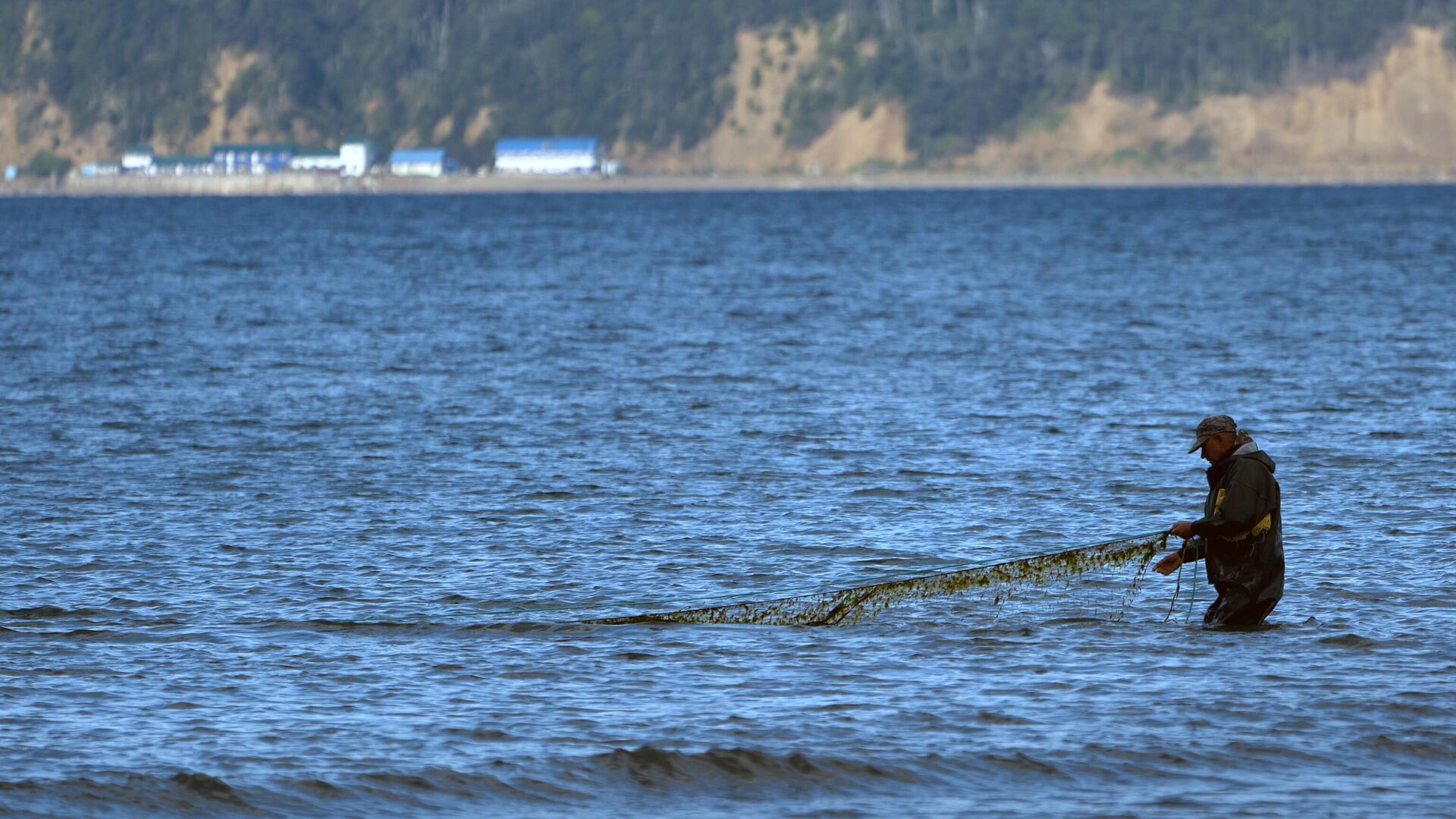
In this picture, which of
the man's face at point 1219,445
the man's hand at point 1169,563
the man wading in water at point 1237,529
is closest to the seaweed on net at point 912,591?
the man wading in water at point 1237,529

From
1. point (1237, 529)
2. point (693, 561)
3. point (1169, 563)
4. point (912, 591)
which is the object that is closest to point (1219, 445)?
point (1237, 529)

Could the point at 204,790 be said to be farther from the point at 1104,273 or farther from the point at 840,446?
the point at 1104,273

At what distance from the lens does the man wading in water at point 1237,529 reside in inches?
507

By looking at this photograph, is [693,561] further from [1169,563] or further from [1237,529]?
[1237,529]

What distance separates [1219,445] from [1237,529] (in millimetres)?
586

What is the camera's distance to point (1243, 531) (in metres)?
13.0

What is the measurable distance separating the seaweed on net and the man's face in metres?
1.33

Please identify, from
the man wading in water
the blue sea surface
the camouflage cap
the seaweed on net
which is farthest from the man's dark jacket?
the seaweed on net

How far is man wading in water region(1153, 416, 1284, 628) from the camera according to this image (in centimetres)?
1287

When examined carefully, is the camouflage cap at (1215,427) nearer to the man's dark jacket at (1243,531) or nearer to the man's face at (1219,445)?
the man's face at (1219,445)

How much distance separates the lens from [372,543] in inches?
717

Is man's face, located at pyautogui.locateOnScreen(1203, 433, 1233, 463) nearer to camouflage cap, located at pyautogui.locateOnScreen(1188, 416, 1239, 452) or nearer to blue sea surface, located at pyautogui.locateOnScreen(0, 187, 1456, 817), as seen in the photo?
camouflage cap, located at pyautogui.locateOnScreen(1188, 416, 1239, 452)

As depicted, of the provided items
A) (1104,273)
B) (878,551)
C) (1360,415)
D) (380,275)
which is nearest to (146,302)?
(380,275)

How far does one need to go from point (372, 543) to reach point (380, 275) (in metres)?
52.0
